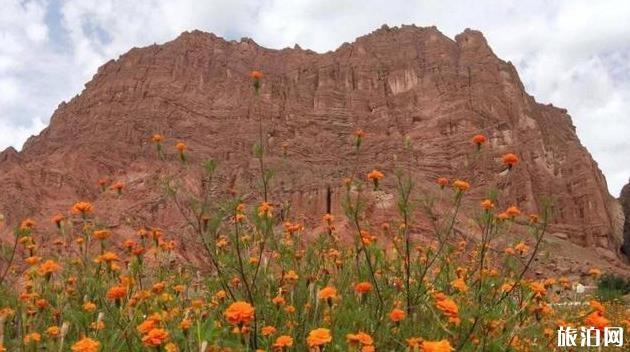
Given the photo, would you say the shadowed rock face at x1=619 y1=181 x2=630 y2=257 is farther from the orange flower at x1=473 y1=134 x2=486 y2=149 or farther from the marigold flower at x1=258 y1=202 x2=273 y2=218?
the marigold flower at x1=258 y1=202 x2=273 y2=218

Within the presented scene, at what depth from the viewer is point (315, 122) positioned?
8569 cm

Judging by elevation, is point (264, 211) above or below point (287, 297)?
above

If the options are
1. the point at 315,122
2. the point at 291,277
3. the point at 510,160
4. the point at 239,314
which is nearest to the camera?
the point at 239,314

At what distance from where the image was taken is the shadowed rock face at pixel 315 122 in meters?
65.6

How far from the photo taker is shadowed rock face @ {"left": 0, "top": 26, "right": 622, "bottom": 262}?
65625 millimetres

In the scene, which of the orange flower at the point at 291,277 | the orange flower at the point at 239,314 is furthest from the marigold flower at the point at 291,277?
the orange flower at the point at 239,314

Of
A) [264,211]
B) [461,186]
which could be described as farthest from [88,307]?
[461,186]

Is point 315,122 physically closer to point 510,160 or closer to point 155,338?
point 510,160

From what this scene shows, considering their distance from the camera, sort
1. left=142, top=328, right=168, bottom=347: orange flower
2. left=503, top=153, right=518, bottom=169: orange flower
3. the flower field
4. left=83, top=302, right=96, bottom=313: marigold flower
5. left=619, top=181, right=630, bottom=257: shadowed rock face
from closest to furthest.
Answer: left=142, top=328, right=168, bottom=347: orange flower
the flower field
left=83, top=302, right=96, bottom=313: marigold flower
left=503, top=153, right=518, bottom=169: orange flower
left=619, top=181, right=630, bottom=257: shadowed rock face

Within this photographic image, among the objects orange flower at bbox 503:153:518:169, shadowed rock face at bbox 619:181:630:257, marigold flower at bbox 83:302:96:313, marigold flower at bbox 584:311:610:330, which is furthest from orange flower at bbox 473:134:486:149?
shadowed rock face at bbox 619:181:630:257

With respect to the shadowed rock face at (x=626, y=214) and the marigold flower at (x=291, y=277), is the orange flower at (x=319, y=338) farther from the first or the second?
the shadowed rock face at (x=626, y=214)

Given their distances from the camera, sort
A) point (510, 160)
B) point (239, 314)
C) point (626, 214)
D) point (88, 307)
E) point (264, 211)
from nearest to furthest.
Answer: point (239, 314)
point (88, 307)
point (264, 211)
point (510, 160)
point (626, 214)

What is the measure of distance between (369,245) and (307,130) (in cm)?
8016

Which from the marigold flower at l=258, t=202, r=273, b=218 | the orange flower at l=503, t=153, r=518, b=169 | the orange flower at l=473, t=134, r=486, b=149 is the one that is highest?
the orange flower at l=473, t=134, r=486, b=149
